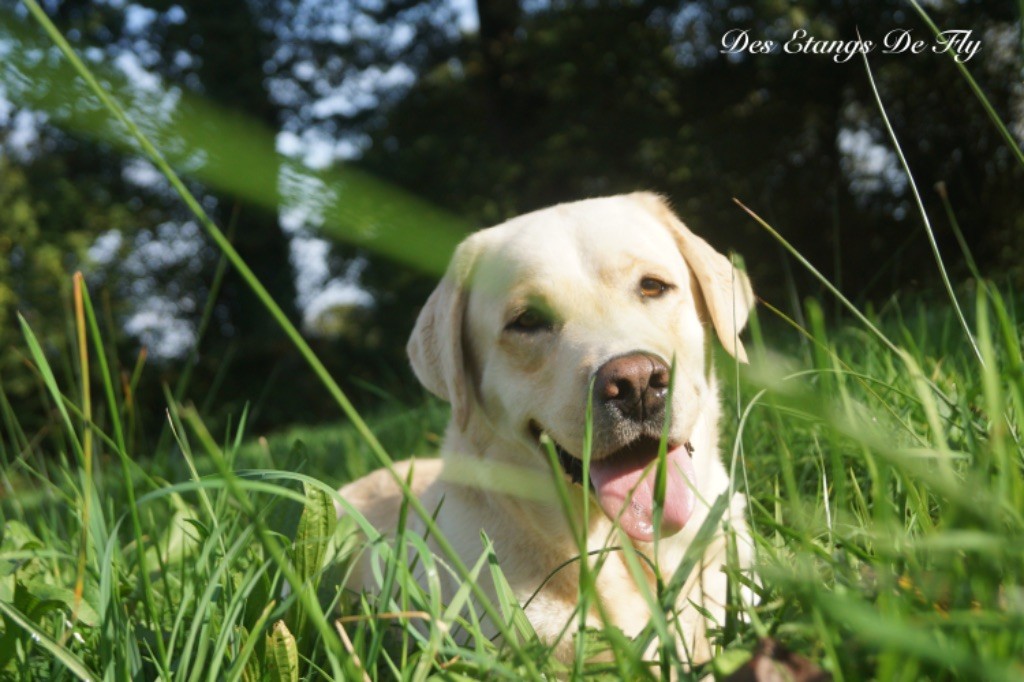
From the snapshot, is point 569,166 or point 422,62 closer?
point 569,166

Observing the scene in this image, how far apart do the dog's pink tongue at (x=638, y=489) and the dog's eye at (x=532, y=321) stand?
23.1 inches

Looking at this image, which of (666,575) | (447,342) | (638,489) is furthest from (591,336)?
(666,575)

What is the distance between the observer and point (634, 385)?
2227mm

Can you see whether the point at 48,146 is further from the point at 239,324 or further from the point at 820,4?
the point at 820,4

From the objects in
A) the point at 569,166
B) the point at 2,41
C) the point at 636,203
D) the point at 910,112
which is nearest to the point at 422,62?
the point at 569,166

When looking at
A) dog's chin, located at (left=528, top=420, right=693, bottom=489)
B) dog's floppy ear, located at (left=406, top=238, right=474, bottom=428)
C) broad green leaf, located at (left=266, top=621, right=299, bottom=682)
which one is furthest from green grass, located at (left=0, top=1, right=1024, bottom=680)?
dog's floppy ear, located at (left=406, top=238, right=474, bottom=428)

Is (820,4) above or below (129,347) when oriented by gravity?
above

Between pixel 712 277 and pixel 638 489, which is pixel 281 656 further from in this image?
pixel 712 277

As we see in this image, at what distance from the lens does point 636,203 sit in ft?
10.6

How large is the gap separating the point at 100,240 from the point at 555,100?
13.1 metres

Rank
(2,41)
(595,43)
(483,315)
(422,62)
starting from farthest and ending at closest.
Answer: (422,62) → (595,43) → (483,315) → (2,41)

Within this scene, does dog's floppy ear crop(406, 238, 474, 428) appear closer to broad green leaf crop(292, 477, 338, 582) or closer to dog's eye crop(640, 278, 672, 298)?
dog's eye crop(640, 278, 672, 298)

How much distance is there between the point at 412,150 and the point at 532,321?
1767 cm

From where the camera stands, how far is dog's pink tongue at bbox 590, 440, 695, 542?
2275mm
